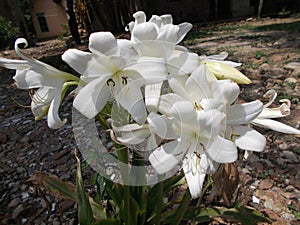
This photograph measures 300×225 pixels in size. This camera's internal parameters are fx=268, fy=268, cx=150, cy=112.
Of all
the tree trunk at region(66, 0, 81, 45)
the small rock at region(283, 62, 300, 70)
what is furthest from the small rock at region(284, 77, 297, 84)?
the tree trunk at region(66, 0, 81, 45)

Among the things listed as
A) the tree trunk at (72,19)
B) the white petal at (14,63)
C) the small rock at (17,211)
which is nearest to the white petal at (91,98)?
the white petal at (14,63)

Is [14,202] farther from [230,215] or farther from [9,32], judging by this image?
[9,32]

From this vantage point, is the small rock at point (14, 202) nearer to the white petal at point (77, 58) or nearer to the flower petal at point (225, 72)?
the white petal at point (77, 58)

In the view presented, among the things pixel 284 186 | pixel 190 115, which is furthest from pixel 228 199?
pixel 284 186

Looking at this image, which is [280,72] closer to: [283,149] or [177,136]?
[283,149]

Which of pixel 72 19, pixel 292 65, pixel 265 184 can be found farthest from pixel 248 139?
pixel 72 19
